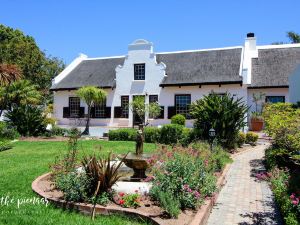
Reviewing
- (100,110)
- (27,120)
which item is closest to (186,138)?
(27,120)

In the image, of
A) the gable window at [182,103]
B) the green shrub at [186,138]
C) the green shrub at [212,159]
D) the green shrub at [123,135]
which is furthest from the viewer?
the gable window at [182,103]

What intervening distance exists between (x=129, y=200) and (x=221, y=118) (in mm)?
11422

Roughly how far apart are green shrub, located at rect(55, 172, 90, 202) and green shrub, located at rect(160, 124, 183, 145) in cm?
1313

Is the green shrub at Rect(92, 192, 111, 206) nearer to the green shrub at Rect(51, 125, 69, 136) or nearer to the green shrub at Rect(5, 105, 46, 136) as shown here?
the green shrub at Rect(5, 105, 46, 136)

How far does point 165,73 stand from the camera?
29.3 metres

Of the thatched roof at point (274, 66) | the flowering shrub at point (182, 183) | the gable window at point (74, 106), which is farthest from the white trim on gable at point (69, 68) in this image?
the flowering shrub at point (182, 183)

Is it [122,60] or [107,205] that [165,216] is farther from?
[122,60]

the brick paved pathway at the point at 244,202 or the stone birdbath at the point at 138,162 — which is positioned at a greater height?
the stone birdbath at the point at 138,162

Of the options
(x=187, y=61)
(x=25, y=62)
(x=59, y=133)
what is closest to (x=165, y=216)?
(x=59, y=133)

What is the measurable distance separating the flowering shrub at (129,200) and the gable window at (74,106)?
81.6 ft

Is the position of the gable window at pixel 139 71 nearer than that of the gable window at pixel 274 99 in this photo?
No

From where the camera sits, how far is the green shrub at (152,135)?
71.3 ft

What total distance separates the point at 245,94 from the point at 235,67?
225cm

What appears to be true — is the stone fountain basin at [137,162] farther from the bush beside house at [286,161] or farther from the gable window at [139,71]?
the gable window at [139,71]
